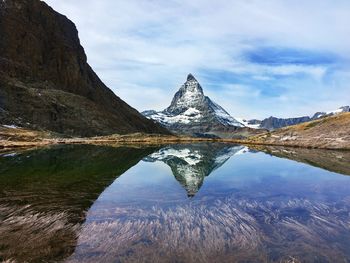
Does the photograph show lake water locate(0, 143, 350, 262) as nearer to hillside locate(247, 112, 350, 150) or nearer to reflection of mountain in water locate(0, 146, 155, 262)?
reflection of mountain in water locate(0, 146, 155, 262)

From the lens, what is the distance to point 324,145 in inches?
4309

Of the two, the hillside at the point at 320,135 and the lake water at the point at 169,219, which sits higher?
the hillside at the point at 320,135

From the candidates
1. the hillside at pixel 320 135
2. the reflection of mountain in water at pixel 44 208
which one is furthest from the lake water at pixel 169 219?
the hillside at pixel 320 135

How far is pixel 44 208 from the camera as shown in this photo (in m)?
24.5

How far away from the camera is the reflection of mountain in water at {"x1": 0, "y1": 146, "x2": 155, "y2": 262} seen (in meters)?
16.6

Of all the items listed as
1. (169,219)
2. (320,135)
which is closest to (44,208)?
(169,219)

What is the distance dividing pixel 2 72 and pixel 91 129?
56.7m

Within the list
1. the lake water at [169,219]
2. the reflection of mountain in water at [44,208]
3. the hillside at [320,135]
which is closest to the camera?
the reflection of mountain in water at [44,208]

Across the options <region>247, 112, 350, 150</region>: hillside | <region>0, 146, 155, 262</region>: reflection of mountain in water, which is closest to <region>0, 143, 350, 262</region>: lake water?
<region>0, 146, 155, 262</region>: reflection of mountain in water

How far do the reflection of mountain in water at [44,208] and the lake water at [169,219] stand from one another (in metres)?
0.05

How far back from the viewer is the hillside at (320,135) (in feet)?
352

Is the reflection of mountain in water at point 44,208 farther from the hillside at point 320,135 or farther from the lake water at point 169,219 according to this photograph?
the hillside at point 320,135

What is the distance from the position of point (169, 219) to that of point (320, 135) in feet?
346

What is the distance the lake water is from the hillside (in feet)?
231
